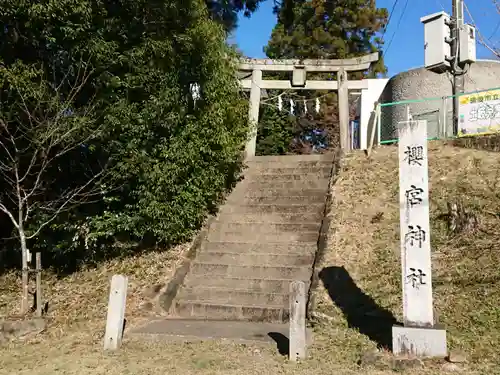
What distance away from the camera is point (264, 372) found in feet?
16.4

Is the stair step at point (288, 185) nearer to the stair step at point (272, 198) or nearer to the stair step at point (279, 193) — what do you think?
the stair step at point (279, 193)

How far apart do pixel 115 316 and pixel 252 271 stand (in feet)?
9.08

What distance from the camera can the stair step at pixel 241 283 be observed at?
25.3ft

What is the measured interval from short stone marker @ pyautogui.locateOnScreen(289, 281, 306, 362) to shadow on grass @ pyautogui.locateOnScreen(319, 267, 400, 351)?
954mm

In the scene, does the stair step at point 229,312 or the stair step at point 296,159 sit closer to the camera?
the stair step at point 229,312

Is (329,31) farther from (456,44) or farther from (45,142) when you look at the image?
(45,142)

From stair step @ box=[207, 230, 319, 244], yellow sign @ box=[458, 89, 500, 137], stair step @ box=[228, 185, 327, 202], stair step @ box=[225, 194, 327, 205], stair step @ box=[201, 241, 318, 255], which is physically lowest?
stair step @ box=[201, 241, 318, 255]

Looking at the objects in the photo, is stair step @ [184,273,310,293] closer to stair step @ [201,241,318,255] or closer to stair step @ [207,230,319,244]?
stair step @ [201,241,318,255]

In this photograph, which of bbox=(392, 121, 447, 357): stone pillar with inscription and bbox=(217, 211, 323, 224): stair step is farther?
bbox=(217, 211, 323, 224): stair step

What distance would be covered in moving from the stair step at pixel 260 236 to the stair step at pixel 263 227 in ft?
0.24

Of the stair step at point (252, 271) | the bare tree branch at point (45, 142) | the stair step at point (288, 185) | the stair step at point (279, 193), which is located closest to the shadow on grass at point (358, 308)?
the stair step at point (252, 271)

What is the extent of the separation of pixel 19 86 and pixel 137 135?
1955 mm

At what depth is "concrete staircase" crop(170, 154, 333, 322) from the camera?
24.6 ft

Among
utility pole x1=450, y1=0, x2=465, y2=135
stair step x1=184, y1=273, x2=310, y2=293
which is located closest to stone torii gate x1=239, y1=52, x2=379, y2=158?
utility pole x1=450, y1=0, x2=465, y2=135
